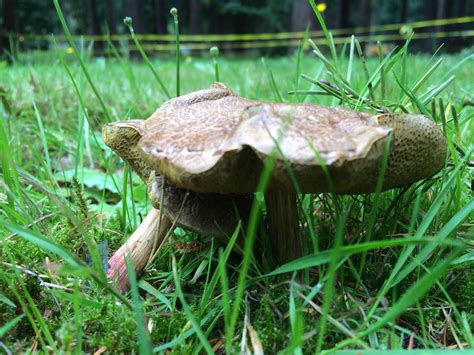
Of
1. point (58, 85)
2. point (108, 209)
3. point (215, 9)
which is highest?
point (215, 9)

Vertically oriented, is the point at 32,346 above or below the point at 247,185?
below

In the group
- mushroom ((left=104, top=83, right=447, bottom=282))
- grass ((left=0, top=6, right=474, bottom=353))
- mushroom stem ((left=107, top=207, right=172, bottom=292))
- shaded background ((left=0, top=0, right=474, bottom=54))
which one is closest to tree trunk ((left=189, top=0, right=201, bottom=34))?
shaded background ((left=0, top=0, right=474, bottom=54))

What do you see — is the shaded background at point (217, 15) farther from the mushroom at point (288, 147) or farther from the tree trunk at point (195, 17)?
the mushroom at point (288, 147)

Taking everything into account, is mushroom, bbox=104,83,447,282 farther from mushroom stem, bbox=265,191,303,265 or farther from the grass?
mushroom stem, bbox=265,191,303,265

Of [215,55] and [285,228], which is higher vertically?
[215,55]

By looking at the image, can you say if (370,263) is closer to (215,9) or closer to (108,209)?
(108,209)

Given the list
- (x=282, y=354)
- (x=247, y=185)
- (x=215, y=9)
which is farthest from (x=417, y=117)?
(x=215, y=9)

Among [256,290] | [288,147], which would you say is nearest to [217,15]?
[256,290]

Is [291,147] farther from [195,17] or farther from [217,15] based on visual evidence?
[217,15]
